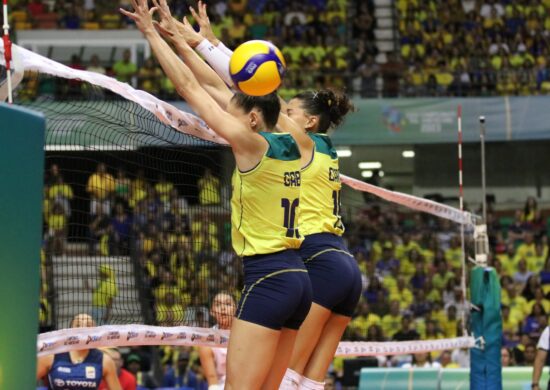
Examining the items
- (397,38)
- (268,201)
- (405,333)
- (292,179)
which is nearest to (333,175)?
(292,179)

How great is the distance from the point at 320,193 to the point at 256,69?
1131 mm

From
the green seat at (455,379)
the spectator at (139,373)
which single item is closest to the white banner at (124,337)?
the green seat at (455,379)

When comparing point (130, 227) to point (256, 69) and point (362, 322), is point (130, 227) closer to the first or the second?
point (362, 322)

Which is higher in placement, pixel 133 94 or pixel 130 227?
pixel 133 94

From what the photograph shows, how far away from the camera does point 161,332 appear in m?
6.33

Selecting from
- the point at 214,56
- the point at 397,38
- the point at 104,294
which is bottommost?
the point at 104,294

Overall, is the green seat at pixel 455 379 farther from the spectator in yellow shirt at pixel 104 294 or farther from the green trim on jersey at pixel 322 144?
the green trim on jersey at pixel 322 144

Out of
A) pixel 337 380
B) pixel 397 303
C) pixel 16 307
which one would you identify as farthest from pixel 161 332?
pixel 397 303

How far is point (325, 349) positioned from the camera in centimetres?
616

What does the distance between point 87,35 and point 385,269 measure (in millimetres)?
8669

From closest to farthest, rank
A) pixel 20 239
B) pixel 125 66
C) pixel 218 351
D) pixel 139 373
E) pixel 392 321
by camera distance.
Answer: pixel 20 239
pixel 218 351
pixel 139 373
pixel 392 321
pixel 125 66

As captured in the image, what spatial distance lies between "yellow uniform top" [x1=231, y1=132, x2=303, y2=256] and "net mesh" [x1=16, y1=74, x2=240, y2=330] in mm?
1687

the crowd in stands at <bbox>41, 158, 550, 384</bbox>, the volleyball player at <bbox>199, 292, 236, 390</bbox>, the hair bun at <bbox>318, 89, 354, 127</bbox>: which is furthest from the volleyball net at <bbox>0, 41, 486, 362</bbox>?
the hair bun at <bbox>318, 89, 354, 127</bbox>

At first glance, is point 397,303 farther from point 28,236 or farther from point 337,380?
point 28,236
